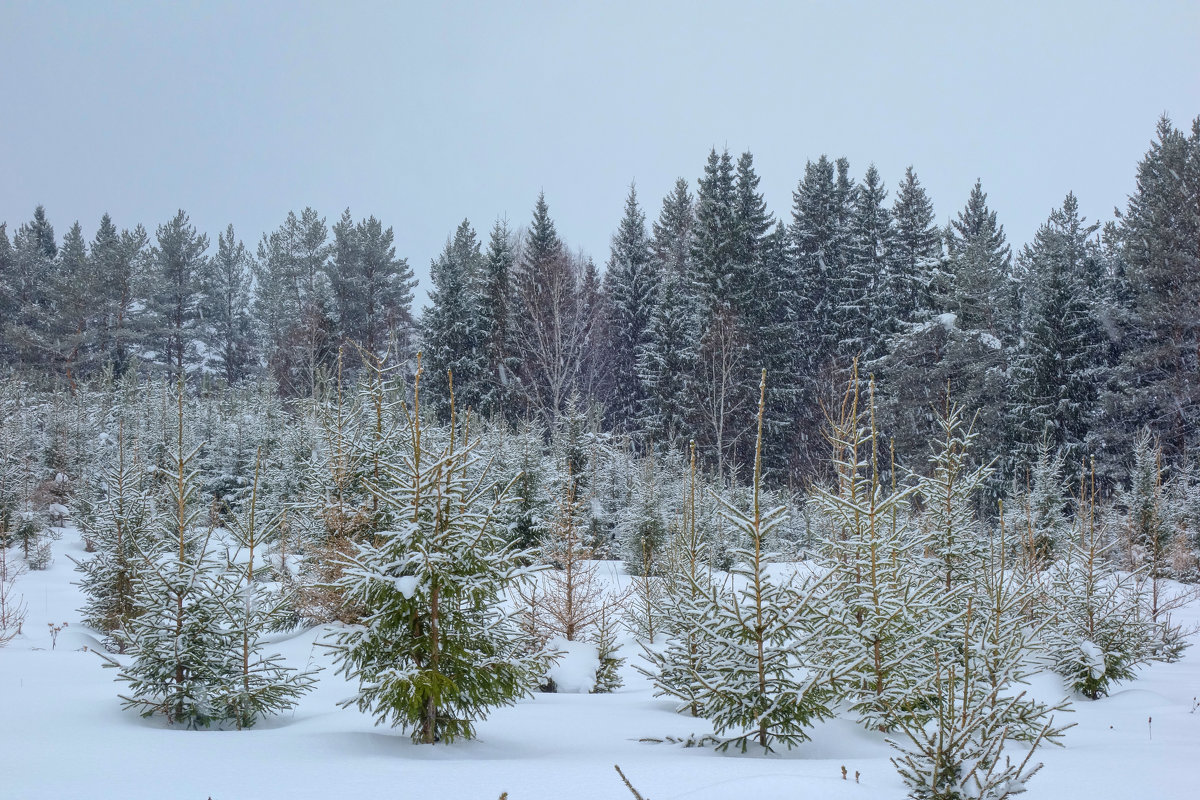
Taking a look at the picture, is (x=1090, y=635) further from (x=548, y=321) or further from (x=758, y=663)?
(x=548, y=321)

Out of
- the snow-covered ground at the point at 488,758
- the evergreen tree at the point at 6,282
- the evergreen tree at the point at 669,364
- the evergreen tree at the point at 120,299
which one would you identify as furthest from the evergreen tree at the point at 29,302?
the snow-covered ground at the point at 488,758

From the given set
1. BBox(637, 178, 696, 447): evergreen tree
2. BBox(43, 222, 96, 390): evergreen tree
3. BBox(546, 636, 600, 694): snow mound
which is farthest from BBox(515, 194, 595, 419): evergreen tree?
BBox(546, 636, 600, 694): snow mound

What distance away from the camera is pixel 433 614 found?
529 cm

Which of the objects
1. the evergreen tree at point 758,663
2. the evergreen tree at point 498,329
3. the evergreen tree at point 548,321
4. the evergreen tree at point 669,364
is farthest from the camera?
the evergreen tree at point 498,329

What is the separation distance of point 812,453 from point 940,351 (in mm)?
7572

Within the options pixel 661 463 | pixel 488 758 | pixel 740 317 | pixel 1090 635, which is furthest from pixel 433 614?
pixel 740 317

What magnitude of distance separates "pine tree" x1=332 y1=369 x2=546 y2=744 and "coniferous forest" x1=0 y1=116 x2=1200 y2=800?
0.03 m

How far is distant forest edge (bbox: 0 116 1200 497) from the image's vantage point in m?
28.5

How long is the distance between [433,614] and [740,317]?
3139 cm

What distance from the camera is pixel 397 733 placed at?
5.76 metres

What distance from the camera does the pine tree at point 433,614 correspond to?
16.9ft

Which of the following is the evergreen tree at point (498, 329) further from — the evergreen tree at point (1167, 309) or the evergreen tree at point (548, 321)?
the evergreen tree at point (1167, 309)

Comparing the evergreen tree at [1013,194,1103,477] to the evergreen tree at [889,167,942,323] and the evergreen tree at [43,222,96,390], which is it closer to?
the evergreen tree at [889,167,942,323]

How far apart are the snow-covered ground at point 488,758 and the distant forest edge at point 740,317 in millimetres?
21608
